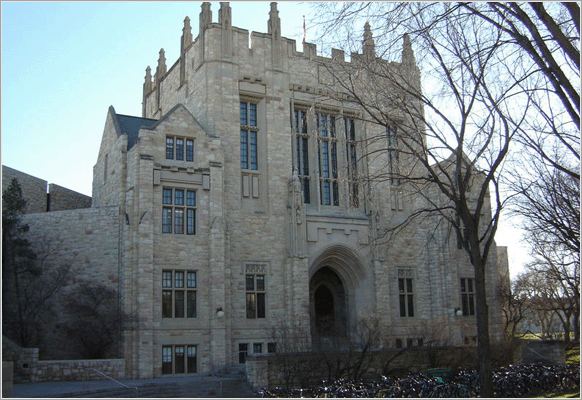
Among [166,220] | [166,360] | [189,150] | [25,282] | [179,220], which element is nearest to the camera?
[166,360]

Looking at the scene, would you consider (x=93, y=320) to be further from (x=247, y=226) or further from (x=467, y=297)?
(x=467, y=297)

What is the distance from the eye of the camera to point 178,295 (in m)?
26.0

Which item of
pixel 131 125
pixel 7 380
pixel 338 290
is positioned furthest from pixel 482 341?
pixel 131 125

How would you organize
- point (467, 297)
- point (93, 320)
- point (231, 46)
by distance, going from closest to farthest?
point (93, 320) < point (231, 46) < point (467, 297)

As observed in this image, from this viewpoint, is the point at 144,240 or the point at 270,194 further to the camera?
the point at 270,194

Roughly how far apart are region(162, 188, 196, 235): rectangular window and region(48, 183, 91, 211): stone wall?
993 cm

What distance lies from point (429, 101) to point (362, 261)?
16544mm

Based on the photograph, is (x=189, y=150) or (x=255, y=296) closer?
(x=189, y=150)

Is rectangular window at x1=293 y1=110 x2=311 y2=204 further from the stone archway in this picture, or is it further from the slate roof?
the slate roof

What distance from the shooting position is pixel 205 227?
88.2 feet

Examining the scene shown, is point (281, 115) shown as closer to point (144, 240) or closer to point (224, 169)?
point (224, 169)

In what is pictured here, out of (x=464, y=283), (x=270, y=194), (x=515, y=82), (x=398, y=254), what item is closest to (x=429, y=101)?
(x=515, y=82)

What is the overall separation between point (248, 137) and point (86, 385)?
1366 cm

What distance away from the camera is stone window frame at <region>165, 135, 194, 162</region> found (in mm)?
27109
